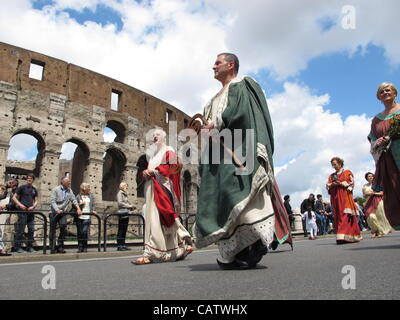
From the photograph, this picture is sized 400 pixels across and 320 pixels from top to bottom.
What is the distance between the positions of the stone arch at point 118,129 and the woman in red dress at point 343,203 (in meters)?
18.8

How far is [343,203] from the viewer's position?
25.2ft

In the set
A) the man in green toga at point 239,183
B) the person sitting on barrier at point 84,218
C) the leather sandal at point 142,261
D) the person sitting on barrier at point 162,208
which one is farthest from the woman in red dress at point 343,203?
the person sitting on barrier at point 84,218

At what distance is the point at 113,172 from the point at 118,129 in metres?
3.40

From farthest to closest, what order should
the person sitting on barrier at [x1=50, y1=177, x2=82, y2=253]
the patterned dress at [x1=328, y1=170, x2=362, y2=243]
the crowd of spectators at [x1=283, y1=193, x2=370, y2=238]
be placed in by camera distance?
1. the crowd of spectators at [x1=283, y1=193, x2=370, y2=238]
2. the person sitting on barrier at [x1=50, y1=177, x2=82, y2=253]
3. the patterned dress at [x1=328, y1=170, x2=362, y2=243]

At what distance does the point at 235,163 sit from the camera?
11.8ft

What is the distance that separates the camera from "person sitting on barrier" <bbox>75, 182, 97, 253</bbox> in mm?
8367

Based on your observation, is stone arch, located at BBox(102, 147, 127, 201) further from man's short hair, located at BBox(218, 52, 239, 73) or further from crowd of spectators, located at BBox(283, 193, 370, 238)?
man's short hair, located at BBox(218, 52, 239, 73)

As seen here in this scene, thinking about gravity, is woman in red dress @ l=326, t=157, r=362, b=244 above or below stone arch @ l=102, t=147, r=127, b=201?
below

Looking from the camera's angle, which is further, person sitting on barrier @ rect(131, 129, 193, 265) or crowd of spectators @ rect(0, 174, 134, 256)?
crowd of spectators @ rect(0, 174, 134, 256)

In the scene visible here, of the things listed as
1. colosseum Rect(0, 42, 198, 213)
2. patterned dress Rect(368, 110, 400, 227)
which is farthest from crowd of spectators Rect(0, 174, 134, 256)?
colosseum Rect(0, 42, 198, 213)

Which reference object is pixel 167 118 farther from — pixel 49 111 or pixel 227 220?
pixel 227 220

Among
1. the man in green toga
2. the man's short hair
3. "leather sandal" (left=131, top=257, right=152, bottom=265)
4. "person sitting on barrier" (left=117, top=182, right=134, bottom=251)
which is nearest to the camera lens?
the man in green toga

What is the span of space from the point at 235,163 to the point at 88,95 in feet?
69.5
